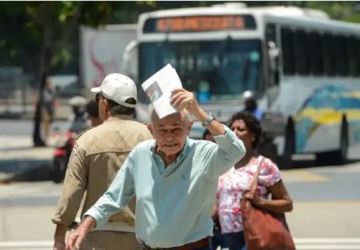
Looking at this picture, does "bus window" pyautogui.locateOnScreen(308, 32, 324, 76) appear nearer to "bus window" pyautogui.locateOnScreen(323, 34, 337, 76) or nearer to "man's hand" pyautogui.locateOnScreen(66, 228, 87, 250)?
"bus window" pyautogui.locateOnScreen(323, 34, 337, 76)

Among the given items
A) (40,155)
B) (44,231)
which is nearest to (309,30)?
(40,155)

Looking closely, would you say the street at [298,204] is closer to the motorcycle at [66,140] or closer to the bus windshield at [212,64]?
the motorcycle at [66,140]

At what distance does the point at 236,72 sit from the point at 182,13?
5.37ft

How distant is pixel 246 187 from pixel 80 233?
6.80ft

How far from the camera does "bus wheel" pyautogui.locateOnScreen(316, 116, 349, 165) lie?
84.4 ft

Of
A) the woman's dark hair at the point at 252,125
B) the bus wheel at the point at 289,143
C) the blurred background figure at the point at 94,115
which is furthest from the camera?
the bus wheel at the point at 289,143

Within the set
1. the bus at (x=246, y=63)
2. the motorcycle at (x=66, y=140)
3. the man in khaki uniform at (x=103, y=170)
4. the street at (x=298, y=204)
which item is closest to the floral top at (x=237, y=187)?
the man in khaki uniform at (x=103, y=170)

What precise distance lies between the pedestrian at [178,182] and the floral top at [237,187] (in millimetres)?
1853

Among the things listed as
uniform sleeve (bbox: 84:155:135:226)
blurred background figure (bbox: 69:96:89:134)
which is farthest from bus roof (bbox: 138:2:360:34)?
uniform sleeve (bbox: 84:155:135:226)

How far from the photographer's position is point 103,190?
6.39 meters

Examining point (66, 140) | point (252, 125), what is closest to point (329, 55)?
point (66, 140)

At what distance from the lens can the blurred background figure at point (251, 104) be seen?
1918 cm

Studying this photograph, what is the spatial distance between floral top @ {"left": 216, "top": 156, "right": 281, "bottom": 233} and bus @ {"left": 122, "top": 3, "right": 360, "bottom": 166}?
40.1 feet

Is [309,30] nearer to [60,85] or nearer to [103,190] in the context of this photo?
[103,190]
